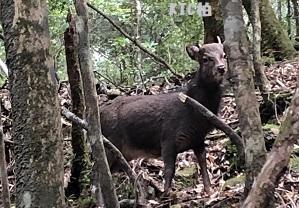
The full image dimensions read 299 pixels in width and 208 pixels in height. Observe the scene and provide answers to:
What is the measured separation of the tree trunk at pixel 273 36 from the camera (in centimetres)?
1121

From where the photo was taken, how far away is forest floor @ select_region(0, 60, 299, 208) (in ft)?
18.5

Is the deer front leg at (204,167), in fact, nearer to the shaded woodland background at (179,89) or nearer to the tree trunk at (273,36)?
the shaded woodland background at (179,89)

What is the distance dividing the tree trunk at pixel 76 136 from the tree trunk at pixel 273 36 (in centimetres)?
493

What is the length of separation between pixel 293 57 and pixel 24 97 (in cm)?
825

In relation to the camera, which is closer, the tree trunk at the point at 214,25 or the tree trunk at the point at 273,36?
the tree trunk at the point at 214,25

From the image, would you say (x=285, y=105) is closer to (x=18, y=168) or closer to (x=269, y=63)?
(x=269, y=63)

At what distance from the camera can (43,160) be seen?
12.0 feet

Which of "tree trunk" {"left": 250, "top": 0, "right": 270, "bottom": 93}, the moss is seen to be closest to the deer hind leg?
"tree trunk" {"left": 250, "top": 0, "right": 270, "bottom": 93}

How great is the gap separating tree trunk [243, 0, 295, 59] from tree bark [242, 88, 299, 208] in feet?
26.6

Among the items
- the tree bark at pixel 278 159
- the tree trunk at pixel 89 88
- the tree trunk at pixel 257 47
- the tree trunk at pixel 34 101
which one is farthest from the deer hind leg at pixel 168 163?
the tree bark at pixel 278 159

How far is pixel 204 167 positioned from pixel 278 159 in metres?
3.70

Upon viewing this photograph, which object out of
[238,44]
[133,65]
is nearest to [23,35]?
[238,44]

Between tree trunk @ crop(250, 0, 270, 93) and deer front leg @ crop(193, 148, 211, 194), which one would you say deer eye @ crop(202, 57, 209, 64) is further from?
deer front leg @ crop(193, 148, 211, 194)

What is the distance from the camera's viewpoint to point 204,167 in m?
6.95
